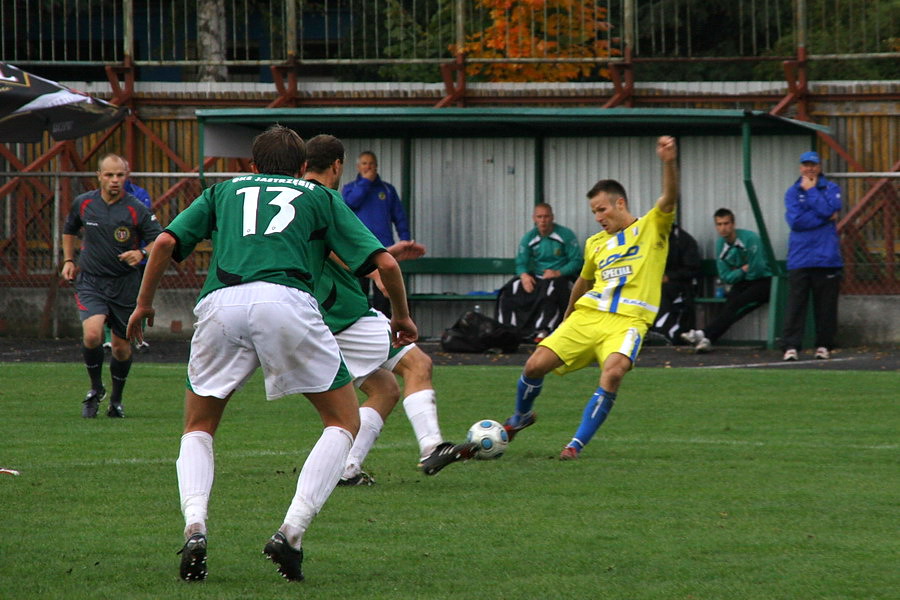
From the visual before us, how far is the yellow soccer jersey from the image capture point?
9.26 meters

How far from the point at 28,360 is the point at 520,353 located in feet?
18.0

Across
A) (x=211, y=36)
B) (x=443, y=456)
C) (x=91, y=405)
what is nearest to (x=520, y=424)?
(x=443, y=456)

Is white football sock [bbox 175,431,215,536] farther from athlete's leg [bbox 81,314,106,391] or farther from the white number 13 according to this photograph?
athlete's leg [bbox 81,314,106,391]

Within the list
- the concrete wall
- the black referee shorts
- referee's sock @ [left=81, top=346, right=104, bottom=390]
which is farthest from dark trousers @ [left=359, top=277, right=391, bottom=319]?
referee's sock @ [left=81, top=346, right=104, bottom=390]

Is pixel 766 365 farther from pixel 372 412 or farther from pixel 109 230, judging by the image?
pixel 372 412

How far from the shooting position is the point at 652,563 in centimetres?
576

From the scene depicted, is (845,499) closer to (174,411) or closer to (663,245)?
(663,245)

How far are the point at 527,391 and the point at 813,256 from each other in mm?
7862

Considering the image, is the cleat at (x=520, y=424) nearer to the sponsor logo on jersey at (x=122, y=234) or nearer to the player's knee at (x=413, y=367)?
the player's knee at (x=413, y=367)

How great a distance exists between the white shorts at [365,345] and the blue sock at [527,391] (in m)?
1.69

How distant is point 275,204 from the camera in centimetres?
559

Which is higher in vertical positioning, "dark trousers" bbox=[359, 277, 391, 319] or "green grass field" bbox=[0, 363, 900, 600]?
"dark trousers" bbox=[359, 277, 391, 319]

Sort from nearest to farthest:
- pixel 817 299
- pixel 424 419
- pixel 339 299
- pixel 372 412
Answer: pixel 339 299 < pixel 372 412 < pixel 424 419 < pixel 817 299

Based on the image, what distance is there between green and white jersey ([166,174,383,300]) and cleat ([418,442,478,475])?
212cm
